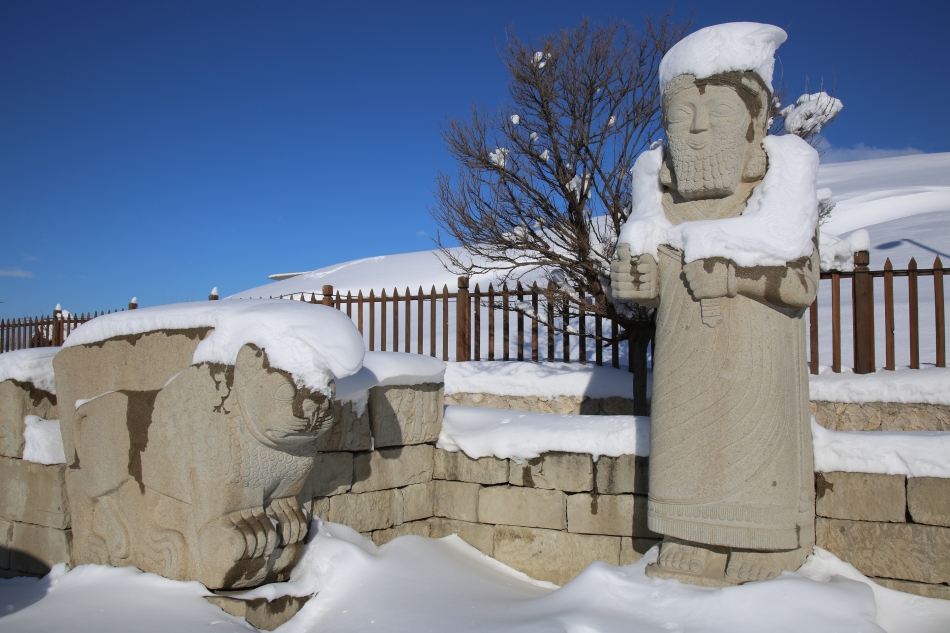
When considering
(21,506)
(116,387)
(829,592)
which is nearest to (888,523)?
(829,592)

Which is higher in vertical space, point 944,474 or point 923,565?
point 944,474

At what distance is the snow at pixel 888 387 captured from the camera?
5523 millimetres

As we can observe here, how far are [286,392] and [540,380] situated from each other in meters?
4.89

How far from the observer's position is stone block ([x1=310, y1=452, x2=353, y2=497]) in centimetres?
393

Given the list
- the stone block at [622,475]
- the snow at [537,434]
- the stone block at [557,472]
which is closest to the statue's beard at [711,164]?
the snow at [537,434]

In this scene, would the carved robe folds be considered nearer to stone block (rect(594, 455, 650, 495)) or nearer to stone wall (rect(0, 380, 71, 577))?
stone block (rect(594, 455, 650, 495))

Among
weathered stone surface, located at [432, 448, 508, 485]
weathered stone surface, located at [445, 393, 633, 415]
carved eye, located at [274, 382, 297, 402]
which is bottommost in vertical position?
weathered stone surface, located at [432, 448, 508, 485]

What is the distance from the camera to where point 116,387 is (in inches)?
135

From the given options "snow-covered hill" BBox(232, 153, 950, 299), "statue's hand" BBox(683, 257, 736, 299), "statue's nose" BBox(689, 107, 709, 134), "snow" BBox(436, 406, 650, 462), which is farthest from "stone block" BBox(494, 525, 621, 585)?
"snow-covered hill" BBox(232, 153, 950, 299)

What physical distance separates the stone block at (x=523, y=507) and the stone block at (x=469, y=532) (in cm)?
6

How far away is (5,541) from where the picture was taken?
4188mm

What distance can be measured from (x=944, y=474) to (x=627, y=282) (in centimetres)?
179

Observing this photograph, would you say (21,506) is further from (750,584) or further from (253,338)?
(750,584)

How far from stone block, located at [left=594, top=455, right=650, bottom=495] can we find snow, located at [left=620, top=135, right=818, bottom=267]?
1292mm
